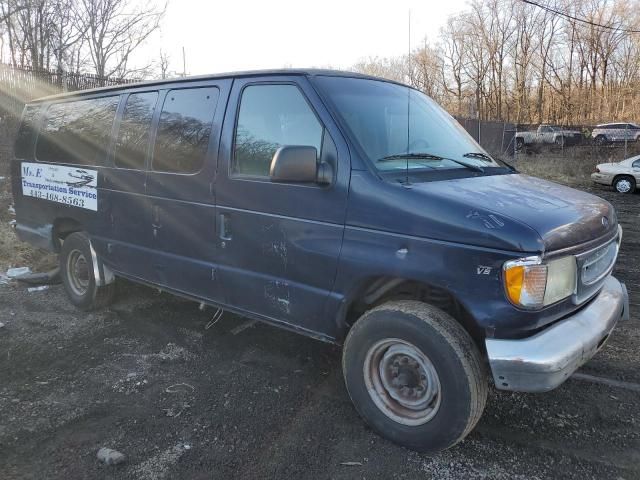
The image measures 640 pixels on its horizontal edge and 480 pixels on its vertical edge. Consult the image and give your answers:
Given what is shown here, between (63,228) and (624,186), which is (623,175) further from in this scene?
(63,228)

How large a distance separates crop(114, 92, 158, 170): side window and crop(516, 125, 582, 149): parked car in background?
2460cm

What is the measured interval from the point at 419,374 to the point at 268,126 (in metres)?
1.82

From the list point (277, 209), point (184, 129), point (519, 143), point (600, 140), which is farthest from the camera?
point (519, 143)

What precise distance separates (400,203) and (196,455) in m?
1.79

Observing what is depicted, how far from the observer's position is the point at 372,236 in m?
2.82

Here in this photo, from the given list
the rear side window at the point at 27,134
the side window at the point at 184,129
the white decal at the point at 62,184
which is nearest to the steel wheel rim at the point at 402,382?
the side window at the point at 184,129

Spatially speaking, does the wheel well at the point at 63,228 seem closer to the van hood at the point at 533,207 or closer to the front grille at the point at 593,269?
the van hood at the point at 533,207

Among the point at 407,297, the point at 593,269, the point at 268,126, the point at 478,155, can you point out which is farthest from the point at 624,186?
the point at 268,126

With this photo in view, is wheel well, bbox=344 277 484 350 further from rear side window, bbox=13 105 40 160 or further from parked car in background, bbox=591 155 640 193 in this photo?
parked car in background, bbox=591 155 640 193

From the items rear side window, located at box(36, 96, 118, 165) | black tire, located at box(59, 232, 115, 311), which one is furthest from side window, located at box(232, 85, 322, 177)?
black tire, located at box(59, 232, 115, 311)

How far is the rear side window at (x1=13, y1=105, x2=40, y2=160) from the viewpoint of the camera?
5410 millimetres

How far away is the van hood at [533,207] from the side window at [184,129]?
1706 mm

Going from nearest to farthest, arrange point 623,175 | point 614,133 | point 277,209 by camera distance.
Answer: point 277,209
point 623,175
point 614,133

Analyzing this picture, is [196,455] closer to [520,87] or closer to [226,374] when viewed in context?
[226,374]
